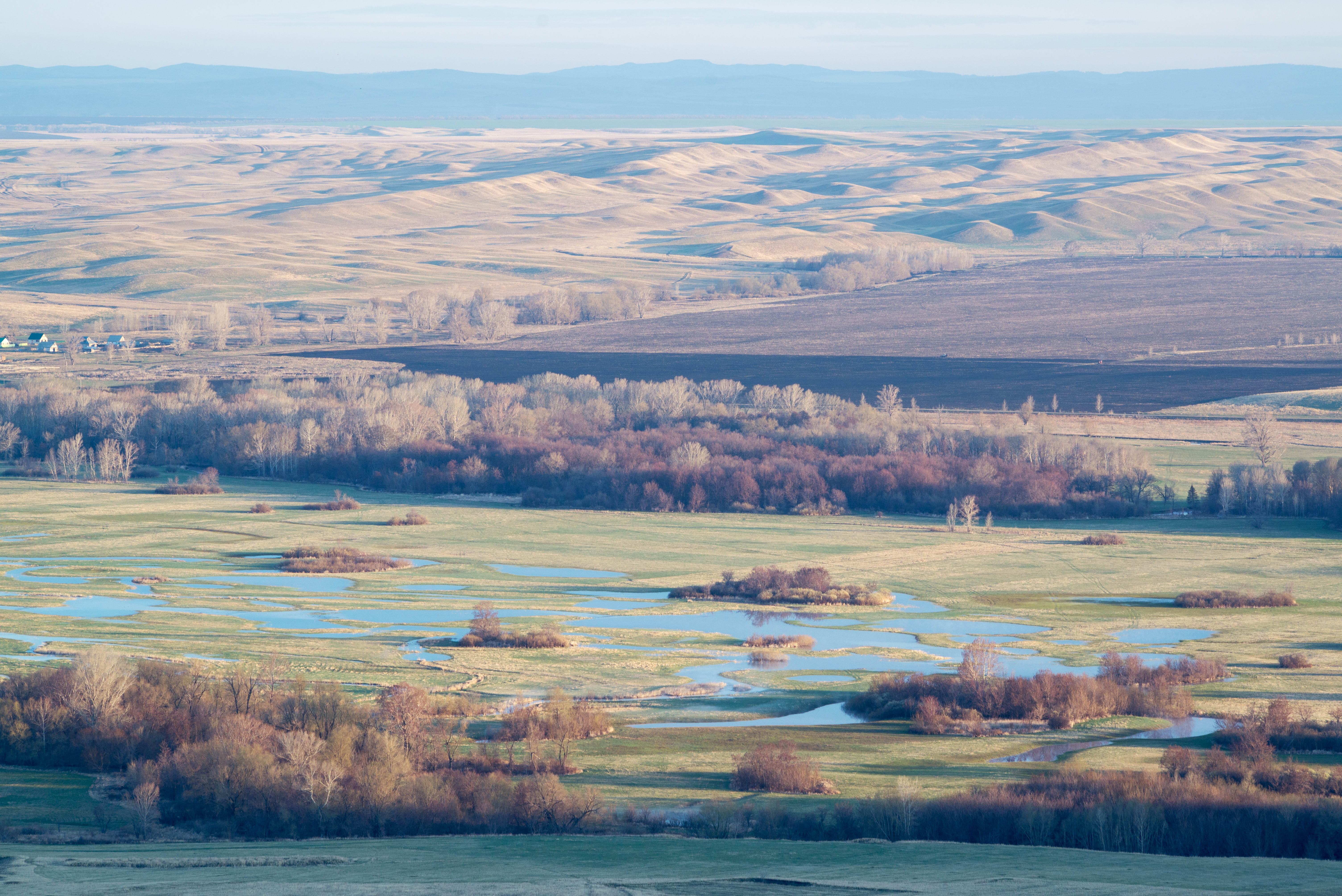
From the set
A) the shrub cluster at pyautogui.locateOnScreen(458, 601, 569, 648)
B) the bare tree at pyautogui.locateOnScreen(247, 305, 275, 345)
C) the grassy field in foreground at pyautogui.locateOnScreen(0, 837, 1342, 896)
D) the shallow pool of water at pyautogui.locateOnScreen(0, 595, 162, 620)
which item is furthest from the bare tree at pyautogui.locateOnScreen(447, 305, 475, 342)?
the grassy field in foreground at pyautogui.locateOnScreen(0, 837, 1342, 896)

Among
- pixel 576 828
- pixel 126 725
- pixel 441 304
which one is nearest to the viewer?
pixel 576 828

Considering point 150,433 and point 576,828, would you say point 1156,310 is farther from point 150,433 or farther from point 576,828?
point 576,828

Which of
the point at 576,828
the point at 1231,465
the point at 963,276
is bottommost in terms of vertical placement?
the point at 576,828

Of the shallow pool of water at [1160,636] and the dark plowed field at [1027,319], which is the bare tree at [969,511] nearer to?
the shallow pool of water at [1160,636]

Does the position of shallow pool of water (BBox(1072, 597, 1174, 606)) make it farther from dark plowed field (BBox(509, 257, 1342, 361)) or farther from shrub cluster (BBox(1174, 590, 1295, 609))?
dark plowed field (BBox(509, 257, 1342, 361))

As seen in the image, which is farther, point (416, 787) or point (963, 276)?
point (963, 276)

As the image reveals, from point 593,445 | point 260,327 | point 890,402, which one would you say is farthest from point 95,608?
point 260,327

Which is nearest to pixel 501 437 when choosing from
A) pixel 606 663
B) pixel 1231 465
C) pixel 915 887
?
pixel 1231 465
